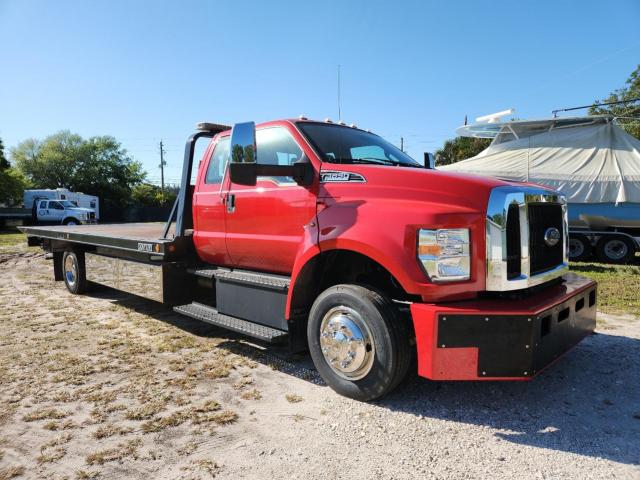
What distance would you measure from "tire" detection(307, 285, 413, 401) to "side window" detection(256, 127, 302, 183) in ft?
4.01

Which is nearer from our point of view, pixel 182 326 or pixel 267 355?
pixel 267 355

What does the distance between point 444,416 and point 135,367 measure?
270 centimetres

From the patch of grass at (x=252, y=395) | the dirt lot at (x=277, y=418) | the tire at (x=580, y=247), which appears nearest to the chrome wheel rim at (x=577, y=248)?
the tire at (x=580, y=247)

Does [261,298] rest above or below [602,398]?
above

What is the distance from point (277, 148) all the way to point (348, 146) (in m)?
0.66

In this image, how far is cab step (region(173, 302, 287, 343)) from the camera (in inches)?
153

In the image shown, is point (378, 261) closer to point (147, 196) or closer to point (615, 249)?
point (615, 249)

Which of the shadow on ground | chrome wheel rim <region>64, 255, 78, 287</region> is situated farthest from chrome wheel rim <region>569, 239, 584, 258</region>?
chrome wheel rim <region>64, 255, 78, 287</region>

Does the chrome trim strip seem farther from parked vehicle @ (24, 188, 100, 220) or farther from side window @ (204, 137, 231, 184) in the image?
parked vehicle @ (24, 188, 100, 220)

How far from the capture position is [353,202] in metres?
3.51

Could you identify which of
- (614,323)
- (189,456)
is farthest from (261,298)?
(614,323)

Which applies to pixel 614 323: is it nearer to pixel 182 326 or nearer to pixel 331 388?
pixel 331 388

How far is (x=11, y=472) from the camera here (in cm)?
254

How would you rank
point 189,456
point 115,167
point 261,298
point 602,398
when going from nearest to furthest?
point 189,456
point 602,398
point 261,298
point 115,167
